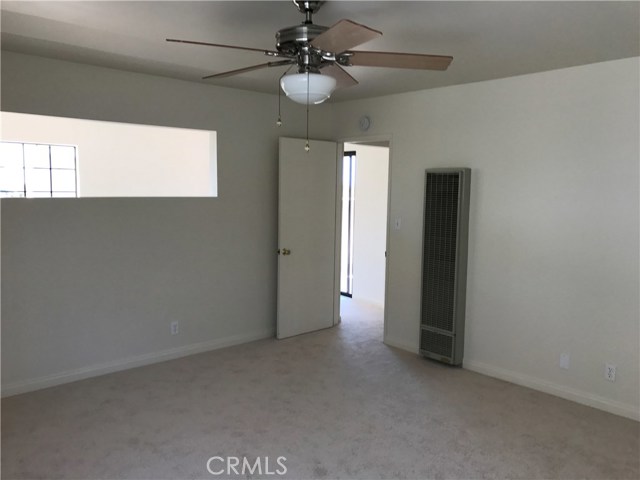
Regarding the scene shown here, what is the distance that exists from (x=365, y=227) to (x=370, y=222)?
128mm

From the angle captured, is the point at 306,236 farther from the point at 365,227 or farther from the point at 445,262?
the point at 365,227

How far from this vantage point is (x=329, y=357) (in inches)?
166

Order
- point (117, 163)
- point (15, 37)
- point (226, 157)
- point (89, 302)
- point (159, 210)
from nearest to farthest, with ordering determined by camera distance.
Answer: point (15, 37) → point (89, 302) → point (159, 210) → point (226, 157) → point (117, 163)

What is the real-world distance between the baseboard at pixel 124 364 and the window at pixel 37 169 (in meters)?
4.29

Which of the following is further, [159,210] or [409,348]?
[409,348]

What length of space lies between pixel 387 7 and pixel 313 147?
2.56 m

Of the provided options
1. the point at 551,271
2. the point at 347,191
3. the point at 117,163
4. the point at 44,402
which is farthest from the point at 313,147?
the point at 117,163

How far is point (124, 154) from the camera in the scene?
745 centimetres

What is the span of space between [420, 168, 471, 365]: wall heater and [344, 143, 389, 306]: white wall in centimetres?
196

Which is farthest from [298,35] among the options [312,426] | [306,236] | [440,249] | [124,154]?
[124,154]

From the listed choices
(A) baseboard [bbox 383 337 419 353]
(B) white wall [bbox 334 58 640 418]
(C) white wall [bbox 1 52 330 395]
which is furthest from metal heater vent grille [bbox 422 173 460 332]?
(C) white wall [bbox 1 52 330 395]

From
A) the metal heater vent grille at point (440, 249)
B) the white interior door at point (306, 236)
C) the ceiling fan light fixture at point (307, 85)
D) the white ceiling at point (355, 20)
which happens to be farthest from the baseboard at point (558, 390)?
the ceiling fan light fixture at point (307, 85)

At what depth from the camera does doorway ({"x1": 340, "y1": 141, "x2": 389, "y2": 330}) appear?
6059 mm

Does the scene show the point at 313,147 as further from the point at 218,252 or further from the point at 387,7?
the point at 387,7
